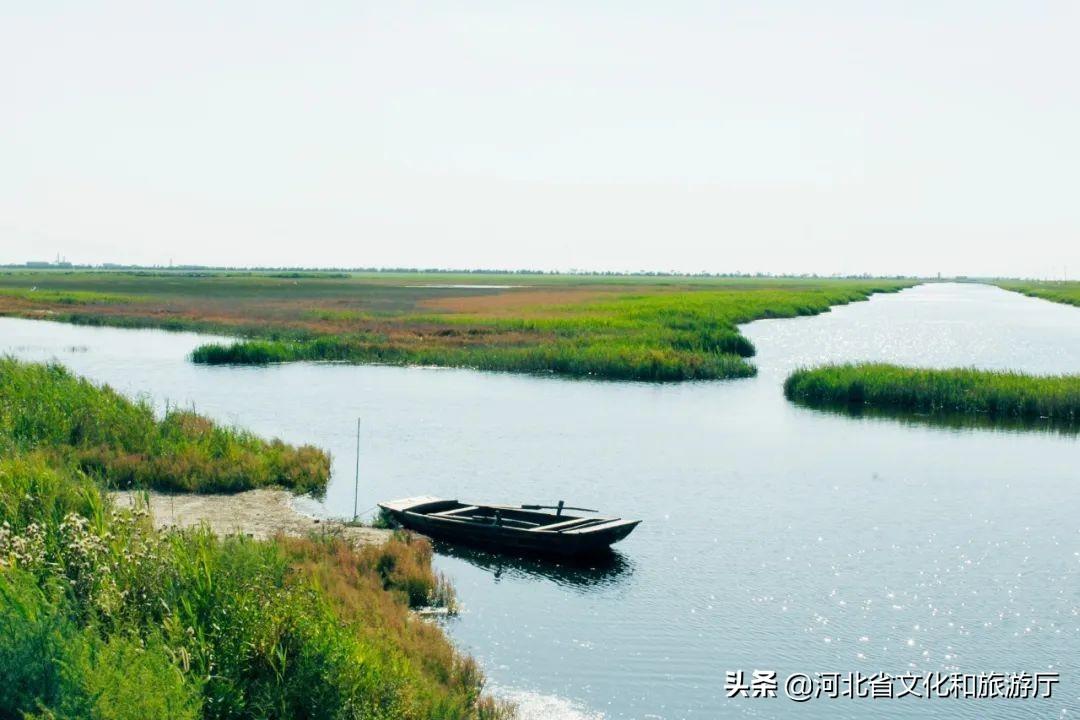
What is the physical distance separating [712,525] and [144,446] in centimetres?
1533

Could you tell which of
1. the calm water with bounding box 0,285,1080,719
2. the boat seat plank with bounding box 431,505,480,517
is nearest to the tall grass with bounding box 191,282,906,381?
the calm water with bounding box 0,285,1080,719

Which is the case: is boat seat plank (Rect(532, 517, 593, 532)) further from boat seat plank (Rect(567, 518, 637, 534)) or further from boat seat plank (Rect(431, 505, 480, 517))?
boat seat plank (Rect(431, 505, 480, 517))

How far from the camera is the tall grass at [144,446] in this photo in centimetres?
2481

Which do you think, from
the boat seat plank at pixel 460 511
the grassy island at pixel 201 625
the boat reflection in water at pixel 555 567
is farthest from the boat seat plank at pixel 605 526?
the grassy island at pixel 201 625

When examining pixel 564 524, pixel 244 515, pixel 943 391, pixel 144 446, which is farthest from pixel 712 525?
pixel 943 391

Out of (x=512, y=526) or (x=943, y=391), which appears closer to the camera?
(x=512, y=526)

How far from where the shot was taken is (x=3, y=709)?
10234 mm

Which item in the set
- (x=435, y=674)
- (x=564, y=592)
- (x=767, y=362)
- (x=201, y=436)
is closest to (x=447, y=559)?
(x=564, y=592)

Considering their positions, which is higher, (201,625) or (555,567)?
(201,625)

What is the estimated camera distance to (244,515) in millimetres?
22500

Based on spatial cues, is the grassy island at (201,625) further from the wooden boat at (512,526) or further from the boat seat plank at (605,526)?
the boat seat plank at (605,526)

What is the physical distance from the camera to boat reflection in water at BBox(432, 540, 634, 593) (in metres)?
19.8

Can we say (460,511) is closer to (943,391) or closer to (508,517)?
(508,517)

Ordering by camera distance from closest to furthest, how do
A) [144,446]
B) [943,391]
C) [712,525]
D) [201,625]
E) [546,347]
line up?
[201,625], [712,525], [144,446], [943,391], [546,347]
